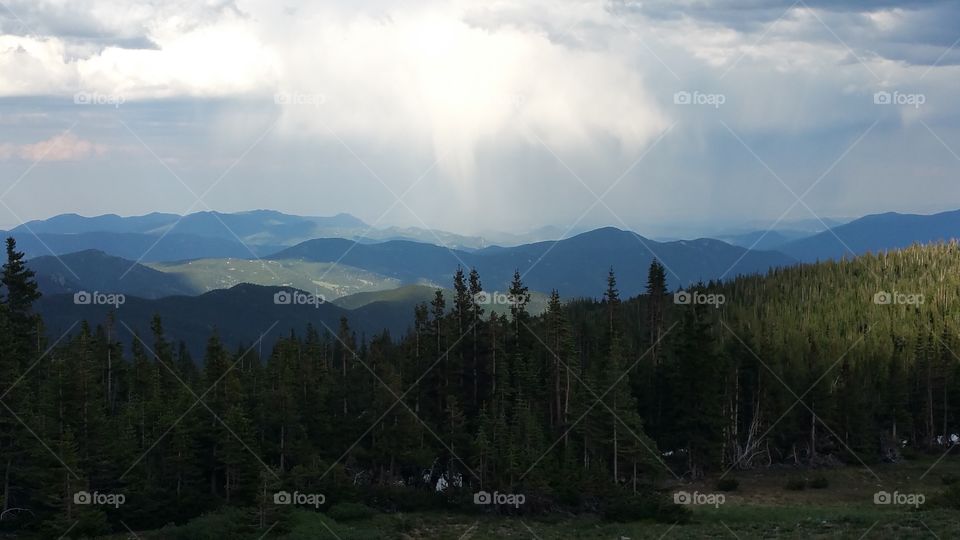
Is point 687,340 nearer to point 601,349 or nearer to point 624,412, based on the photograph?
point 601,349

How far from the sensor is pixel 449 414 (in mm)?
66438

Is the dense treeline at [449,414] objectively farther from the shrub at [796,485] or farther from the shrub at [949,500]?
the shrub at [949,500]

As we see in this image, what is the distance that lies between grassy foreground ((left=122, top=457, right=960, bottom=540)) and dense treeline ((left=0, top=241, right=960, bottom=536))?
2434 millimetres

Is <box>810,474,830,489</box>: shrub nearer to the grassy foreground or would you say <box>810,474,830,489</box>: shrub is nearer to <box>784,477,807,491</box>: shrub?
<box>784,477,807,491</box>: shrub

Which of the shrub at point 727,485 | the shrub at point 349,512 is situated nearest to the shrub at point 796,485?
the shrub at point 727,485

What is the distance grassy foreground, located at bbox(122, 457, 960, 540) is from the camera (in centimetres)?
4488

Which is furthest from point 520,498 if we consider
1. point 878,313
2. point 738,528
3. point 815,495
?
point 878,313

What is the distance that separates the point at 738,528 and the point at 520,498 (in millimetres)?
14499

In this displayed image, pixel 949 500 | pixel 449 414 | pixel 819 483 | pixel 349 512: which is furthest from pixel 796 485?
pixel 349 512

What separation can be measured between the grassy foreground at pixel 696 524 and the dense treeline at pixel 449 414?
2.43 meters

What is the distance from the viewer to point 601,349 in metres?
83.5

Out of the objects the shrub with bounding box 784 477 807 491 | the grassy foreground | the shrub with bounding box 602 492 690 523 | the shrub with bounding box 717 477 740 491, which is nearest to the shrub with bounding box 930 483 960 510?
the grassy foreground

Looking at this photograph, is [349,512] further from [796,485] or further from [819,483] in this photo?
[819,483]

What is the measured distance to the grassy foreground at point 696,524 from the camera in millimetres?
44875
